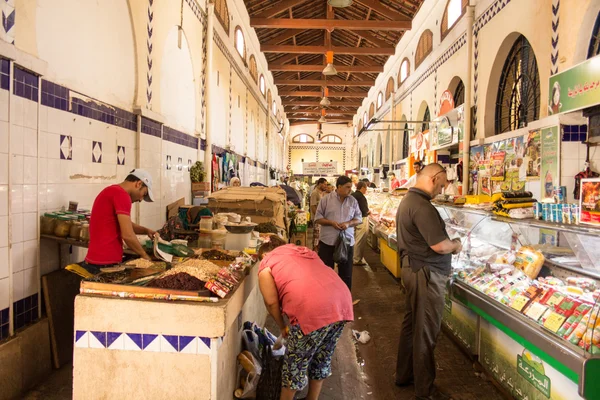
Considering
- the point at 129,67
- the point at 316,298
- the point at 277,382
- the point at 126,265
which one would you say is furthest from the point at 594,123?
the point at 129,67

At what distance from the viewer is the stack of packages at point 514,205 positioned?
376 cm

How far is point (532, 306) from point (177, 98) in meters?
6.05

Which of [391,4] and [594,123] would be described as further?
[391,4]

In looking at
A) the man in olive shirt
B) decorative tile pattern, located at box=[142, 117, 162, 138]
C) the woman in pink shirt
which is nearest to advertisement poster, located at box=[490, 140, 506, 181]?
the man in olive shirt

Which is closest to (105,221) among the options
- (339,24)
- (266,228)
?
(266,228)

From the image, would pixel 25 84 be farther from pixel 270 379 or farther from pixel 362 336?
pixel 362 336

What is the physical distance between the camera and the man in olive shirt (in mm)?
3381

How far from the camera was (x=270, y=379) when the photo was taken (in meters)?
3.01

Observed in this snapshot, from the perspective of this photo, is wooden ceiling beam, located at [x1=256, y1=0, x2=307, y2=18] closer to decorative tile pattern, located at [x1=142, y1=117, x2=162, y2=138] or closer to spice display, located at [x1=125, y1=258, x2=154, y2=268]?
decorative tile pattern, located at [x1=142, y1=117, x2=162, y2=138]

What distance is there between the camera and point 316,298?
2631 millimetres

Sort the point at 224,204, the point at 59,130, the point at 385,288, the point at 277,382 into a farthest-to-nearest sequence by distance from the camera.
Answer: the point at 385,288, the point at 224,204, the point at 59,130, the point at 277,382

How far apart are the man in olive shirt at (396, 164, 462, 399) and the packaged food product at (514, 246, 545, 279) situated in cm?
73

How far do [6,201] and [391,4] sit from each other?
13235 mm

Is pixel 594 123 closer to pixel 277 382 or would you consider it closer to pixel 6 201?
pixel 277 382
